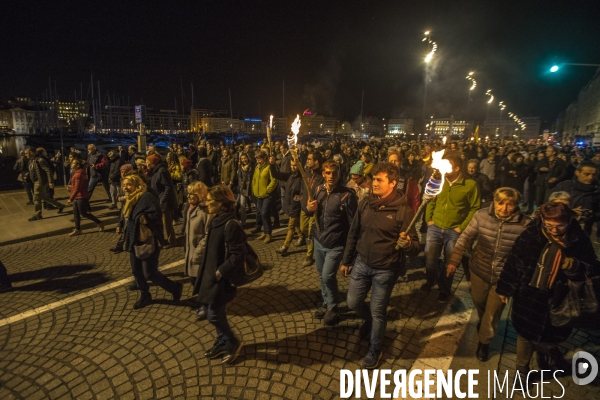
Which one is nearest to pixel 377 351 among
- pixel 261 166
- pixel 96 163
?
pixel 261 166

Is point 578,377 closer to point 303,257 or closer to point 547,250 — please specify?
point 547,250

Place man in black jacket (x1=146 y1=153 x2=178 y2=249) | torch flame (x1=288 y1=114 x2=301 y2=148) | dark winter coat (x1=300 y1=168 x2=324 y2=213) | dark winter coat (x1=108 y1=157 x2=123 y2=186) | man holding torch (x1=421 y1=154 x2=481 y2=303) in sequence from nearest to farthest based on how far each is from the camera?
man holding torch (x1=421 y1=154 x2=481 y2=303) → dark winter coat (x1=300 y1=168 x2=324 y2=213) → torch flame (x1=288 y1=114 x2=301 y2=148) → man in black jacket (x1=146 y1=153 x2=178 y2=249) → dark winter coat (x1=108 y1=157 x2=123 y2=186)

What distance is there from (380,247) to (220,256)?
1580 mm

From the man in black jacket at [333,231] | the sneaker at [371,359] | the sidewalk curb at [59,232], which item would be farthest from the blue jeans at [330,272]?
the sidewalk curb at [59,232]

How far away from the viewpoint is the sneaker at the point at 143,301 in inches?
178

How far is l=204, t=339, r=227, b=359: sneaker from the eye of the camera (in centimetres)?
347

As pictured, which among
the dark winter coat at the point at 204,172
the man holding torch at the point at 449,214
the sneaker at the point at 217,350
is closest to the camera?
the sneaker at the point at 217,350

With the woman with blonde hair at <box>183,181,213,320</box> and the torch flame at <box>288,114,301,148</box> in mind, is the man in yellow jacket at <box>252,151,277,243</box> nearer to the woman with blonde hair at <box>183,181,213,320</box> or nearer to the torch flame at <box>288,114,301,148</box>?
A: the torch flame at <box>288,114,301,148</box>

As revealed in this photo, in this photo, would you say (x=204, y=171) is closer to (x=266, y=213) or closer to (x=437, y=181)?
(x=266, y=213)

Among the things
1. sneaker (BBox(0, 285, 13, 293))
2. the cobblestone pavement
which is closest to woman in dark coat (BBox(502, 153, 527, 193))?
the cobblestone pavement

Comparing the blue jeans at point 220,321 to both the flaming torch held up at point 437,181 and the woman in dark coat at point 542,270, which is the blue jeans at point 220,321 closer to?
the flaming torch held up at point 437,181

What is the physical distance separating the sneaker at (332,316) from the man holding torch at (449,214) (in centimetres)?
161

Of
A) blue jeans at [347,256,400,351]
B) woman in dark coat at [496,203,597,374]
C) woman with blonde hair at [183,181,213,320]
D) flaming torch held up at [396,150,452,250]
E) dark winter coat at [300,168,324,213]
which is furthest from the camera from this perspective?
dark winter coat at [300,168,324,213]

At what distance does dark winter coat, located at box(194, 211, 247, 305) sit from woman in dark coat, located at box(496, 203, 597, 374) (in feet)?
8.34
